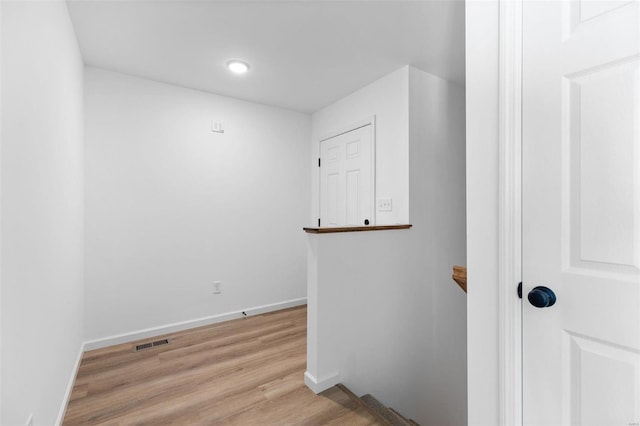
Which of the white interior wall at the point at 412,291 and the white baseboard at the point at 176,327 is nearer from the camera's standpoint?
the white interior wall at the point at 412,291

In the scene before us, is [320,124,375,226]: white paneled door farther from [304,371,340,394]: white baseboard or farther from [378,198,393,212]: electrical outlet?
[304,371,340,394]: white baseboard

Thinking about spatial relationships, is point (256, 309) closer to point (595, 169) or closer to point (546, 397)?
point (546, 397)

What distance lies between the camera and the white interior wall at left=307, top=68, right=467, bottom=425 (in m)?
2.08

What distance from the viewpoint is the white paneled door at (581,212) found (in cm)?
83

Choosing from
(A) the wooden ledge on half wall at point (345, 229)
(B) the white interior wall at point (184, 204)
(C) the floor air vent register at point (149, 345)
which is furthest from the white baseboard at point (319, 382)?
(B) the white interior wall at point (184, 204)

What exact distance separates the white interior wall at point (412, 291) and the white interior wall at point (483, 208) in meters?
1.06

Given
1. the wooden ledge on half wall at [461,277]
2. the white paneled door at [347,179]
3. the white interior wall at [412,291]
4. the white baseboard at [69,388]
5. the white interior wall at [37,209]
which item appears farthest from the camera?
the white paneled door at [347,179]

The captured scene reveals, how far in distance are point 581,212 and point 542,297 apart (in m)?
0.28

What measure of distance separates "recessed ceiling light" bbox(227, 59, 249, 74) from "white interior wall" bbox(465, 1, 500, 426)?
202 centimetres

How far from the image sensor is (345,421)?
1692mm

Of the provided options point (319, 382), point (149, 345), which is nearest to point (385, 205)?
point (319, 382)

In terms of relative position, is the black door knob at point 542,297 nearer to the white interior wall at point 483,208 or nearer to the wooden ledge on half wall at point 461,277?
the white interior wall at point 483,208

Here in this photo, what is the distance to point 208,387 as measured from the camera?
6.66 ft

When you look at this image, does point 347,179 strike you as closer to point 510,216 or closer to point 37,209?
point 510,216
